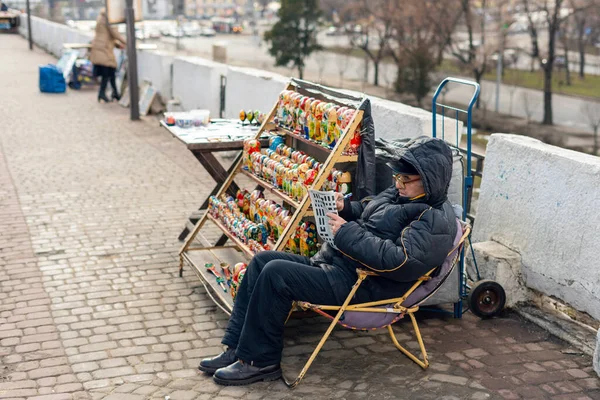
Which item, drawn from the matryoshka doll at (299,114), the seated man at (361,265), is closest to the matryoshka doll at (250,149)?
the matryoshka doll at (299,114)

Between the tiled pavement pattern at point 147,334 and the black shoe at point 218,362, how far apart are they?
0.19 ft

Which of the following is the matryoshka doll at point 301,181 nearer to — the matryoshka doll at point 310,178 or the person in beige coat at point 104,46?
the matryoshka doll at point 310,178

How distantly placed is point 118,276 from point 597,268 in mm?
3585

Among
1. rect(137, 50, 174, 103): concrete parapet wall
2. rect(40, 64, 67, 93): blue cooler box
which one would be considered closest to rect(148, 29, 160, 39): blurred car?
rect(40, 64, 67, 93): blue cooler box

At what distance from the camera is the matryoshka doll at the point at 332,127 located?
534cm

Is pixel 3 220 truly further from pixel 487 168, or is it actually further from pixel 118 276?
pixel 487 168

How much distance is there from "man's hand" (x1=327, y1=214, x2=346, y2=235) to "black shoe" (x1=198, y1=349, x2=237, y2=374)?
94 centimetres

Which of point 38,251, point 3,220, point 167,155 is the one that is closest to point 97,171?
point 167,155

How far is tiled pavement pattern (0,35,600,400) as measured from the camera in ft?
15.2

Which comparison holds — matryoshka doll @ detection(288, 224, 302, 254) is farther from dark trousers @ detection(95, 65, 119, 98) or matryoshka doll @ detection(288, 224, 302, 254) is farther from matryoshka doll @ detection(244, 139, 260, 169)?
dark trousers @ detection(95, 65, 119, 98)

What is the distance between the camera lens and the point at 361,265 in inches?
179

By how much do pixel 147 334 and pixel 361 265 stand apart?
65.5 inches

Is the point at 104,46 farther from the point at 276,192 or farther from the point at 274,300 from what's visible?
the point at 274,300

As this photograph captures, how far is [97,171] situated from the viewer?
1041 cm
